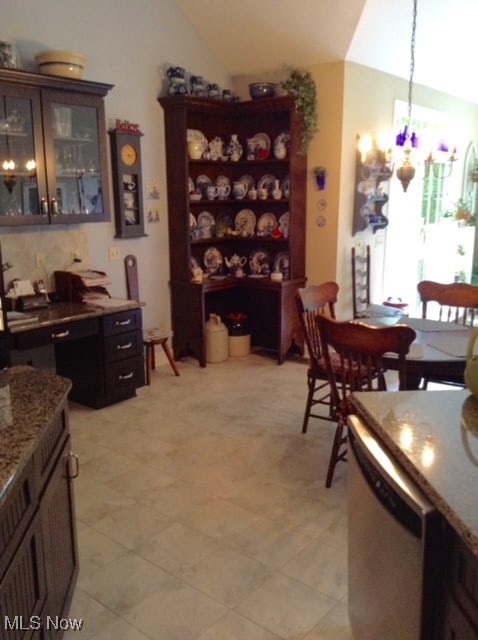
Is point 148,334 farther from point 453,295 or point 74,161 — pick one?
point 453,295

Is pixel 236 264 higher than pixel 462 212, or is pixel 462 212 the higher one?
pixel 462 212

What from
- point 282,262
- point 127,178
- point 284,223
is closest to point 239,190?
point 284,223

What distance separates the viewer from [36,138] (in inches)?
144

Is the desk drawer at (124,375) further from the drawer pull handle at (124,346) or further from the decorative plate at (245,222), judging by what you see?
the decorative plate at (245,222)

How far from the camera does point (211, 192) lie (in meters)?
5.29

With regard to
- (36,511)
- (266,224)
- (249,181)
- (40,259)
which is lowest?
(36,511)

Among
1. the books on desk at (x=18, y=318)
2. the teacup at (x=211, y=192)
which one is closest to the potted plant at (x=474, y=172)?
the teacup at (x=211, y=192)

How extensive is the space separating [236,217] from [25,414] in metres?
4.23

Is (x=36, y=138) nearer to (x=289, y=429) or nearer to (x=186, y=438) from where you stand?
(x=186, y=438)

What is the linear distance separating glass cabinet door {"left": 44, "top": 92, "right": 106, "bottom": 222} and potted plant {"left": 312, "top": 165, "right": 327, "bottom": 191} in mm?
1916

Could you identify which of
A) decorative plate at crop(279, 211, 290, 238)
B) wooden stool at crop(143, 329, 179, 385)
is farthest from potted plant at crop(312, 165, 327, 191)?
wooden stool at crop(143, 329, 179, 385)

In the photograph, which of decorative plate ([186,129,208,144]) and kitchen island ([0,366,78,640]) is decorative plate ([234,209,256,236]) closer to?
decorative plate ([186,129,208,144])

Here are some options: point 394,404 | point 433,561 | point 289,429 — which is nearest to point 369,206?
point 289,429

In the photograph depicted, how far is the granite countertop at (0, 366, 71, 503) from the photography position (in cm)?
136
